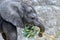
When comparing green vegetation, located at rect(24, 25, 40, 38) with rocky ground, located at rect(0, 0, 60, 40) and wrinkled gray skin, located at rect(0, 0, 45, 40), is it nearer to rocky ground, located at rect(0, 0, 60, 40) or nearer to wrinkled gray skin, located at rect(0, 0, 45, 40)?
wrinkled gray skin, located at rect(0, 0, 45, 40)

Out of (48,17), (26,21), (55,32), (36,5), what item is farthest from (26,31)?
(36,5)

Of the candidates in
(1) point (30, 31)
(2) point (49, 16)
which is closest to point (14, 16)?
(1) point (30, 31)

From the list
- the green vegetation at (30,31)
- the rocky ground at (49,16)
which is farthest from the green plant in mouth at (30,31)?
the rocky ground at (49,16)

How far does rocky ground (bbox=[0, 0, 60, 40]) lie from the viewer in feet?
20.5

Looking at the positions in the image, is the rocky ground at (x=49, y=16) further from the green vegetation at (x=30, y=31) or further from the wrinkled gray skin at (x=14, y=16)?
the wrinkled gray skin at (x=14, y=16)

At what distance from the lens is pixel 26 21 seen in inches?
193

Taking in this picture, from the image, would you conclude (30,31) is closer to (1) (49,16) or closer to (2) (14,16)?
(2) (14,16)

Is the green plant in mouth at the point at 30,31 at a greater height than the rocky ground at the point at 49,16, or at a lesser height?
greater

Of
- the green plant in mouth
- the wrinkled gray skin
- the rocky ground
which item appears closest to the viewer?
the wrinkled gray skin

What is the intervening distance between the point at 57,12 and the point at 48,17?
368mm

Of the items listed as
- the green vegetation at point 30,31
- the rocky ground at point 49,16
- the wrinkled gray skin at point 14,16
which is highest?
the wrinkled gray skin at point 14,16

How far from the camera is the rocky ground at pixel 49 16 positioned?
247 inches

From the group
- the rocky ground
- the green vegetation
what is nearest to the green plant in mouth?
the green vegetation

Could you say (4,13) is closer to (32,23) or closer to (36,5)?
(32,23)
